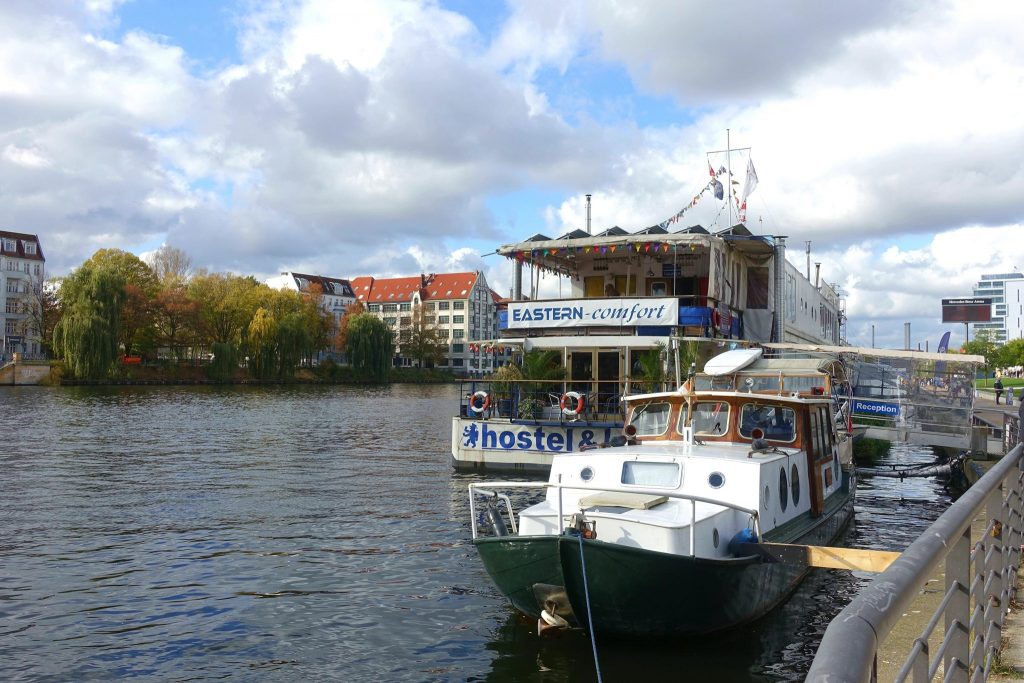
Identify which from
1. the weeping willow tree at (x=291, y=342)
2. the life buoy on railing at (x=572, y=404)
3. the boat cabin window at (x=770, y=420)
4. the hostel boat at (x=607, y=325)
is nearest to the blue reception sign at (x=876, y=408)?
the hostel boat at (x=607, y=325)

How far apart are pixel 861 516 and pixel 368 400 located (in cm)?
5677

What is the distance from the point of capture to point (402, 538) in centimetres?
Answer: 1753

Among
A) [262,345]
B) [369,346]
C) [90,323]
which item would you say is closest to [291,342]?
[262,345]

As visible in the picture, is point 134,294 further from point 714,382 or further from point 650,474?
point 650,474

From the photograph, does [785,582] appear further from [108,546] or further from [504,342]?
[504,342]

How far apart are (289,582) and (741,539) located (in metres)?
7.08

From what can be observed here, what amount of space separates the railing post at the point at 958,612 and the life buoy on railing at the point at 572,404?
754 inches

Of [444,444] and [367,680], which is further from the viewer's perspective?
[444,444]

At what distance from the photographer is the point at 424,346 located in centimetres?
15162

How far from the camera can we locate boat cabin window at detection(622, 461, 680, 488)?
40.8ft

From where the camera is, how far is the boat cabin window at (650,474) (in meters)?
12.4

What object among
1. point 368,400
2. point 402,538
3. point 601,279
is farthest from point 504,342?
point 368,400

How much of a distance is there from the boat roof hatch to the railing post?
626 inches

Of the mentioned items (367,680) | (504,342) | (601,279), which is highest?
(601,279)
